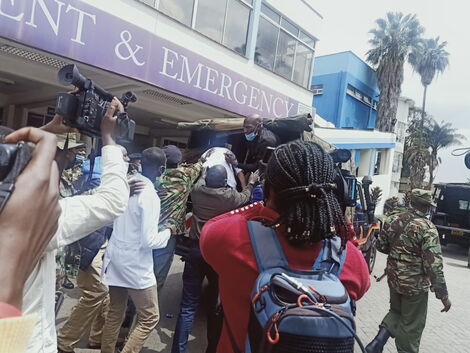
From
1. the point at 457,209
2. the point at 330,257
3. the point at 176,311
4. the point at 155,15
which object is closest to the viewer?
the point at 330,257

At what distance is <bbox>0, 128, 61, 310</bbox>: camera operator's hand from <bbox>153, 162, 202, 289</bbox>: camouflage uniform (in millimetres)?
2703

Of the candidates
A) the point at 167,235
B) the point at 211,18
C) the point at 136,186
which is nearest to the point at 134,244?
the point at 167,235

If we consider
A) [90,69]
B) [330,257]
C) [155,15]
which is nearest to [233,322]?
[330,257]

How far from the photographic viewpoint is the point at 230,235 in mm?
1559

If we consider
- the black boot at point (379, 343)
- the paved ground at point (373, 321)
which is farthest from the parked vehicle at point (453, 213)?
the black boot at point (379, 343)

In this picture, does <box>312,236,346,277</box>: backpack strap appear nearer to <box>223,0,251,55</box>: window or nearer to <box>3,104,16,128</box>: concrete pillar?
<box>223,0,251,55</box>: window

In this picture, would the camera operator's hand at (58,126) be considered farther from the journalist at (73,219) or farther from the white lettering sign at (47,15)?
the white lettering sign at (47,15)

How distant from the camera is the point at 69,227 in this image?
4.42 ft

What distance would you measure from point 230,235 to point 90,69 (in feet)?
22.9

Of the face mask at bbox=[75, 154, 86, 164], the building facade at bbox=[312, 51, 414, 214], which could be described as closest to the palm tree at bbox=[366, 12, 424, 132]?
the building facade at bbox=[312, 51, 414, 214]

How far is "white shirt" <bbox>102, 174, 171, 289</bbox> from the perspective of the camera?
2.93 metres

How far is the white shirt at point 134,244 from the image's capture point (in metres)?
2.93

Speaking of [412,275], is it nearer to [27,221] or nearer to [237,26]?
[27,221]

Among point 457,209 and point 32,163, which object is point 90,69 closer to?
point 32,163
